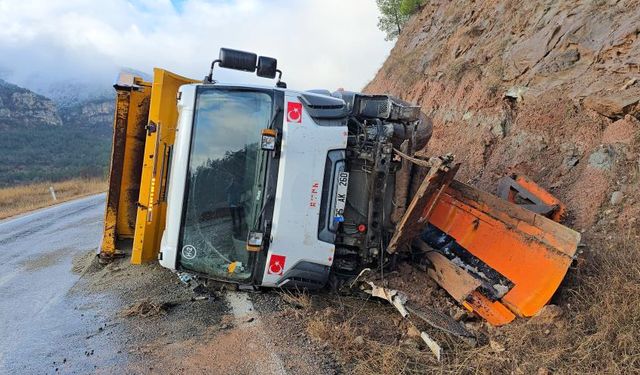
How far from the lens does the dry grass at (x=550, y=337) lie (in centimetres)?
273

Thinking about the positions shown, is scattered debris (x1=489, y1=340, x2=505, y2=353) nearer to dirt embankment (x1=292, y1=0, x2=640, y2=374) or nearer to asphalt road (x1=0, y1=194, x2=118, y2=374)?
dirt embankment (x1=292, y1=0, x2=640, y2=374)

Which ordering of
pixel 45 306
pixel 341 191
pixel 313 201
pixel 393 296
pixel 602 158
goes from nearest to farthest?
pixel 393 296, pixel 313 201, pixel 341 191, pixel 602 158, pixel 45 306

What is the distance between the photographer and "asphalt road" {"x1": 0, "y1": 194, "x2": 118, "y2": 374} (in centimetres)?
374

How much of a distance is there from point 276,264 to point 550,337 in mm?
2116

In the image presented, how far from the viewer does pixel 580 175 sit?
16.5ft

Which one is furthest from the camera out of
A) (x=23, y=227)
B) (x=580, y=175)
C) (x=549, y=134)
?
(x=23, y=227)

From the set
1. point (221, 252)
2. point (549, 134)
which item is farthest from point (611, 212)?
point (221, 252)

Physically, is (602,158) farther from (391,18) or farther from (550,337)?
(391,18)

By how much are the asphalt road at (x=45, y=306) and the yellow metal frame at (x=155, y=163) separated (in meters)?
0.75

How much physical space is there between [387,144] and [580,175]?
227 cm

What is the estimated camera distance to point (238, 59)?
452 cm

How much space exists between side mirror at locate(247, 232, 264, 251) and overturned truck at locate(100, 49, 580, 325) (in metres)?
0.01

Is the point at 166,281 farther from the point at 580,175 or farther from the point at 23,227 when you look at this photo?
the point at 23,227

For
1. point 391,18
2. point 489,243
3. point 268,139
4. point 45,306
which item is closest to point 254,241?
point 268,139
